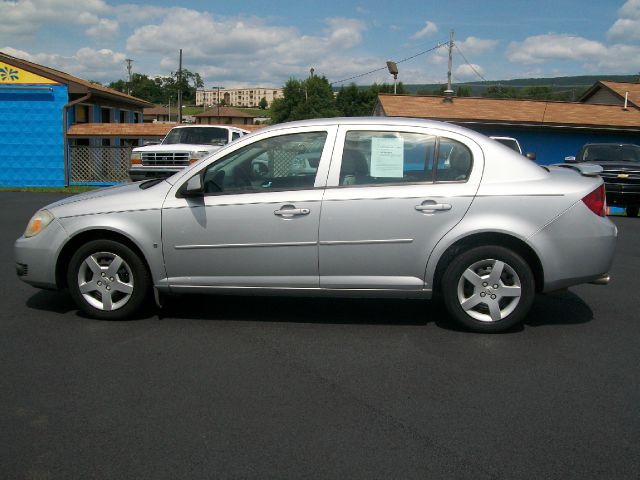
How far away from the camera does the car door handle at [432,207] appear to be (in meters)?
5.11

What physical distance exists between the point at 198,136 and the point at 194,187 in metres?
10.9

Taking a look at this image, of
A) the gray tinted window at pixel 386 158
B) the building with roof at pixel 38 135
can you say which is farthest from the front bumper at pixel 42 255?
the building with roof at pixel 38 135

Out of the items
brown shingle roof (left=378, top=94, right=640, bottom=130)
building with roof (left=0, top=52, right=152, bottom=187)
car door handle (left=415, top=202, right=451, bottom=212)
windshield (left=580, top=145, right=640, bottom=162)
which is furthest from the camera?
brown shingle roof (left=378, top=94, right=640, bottom=130)

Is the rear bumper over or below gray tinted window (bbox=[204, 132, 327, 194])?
below

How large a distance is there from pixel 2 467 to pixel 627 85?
115 feet

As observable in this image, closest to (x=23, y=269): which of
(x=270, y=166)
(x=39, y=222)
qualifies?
(x=39, y=222)

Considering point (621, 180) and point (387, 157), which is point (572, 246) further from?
point (621, 180)

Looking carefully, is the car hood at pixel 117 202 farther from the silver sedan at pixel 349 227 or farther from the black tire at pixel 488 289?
the black tire at pixel 488 289

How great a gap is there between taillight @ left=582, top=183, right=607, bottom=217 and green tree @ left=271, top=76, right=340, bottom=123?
81.2 metres

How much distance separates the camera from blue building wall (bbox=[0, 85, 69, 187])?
24.5 meters

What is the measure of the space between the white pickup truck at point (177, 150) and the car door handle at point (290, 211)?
9.34m

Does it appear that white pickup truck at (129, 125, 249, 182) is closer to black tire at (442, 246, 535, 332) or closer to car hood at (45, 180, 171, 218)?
car hood at (45, 180, 171, 218)

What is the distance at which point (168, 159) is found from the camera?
48.3 ft

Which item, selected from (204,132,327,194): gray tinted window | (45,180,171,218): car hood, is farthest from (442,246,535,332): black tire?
(45,180,171,218): car hood
